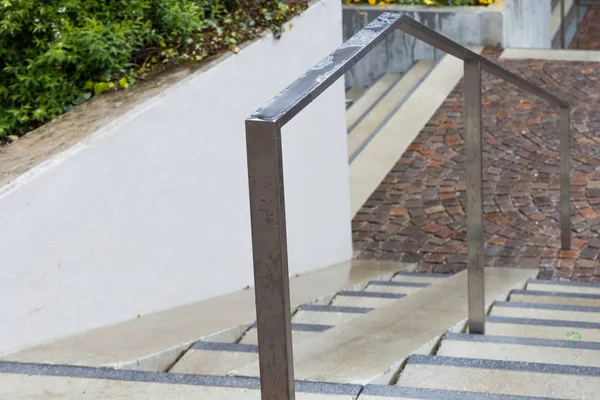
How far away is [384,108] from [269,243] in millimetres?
6504

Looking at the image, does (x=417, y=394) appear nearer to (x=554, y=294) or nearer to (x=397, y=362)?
(x=397, y=362)

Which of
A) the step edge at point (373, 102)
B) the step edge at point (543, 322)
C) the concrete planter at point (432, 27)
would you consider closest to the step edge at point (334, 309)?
the step edge at point (543, 322)

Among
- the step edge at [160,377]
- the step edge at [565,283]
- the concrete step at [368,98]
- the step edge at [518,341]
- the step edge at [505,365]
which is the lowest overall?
the step edge at [565,283]

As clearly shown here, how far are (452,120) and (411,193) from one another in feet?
4.56

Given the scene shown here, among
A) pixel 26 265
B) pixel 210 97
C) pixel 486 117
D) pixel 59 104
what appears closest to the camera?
pixel 26 265

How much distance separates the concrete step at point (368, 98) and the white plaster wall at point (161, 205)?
9.78 ft

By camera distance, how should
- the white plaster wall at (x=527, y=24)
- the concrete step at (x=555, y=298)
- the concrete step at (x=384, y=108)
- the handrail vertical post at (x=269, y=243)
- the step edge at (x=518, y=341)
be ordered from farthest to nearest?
the white plaster wall at (x=527, y=24) → the concrete step at (x=384, y=108) → the concrete step at (x=555, y=298) → the step edge at (x=518, y=341) → the handrail vertical post at (x=269, y=243)

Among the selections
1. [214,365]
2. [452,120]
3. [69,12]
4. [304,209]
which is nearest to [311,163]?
[304,209]

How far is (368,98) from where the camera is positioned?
860cm

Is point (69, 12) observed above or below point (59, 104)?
above

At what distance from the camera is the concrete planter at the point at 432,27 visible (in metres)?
9.08

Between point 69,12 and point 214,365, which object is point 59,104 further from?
point 214,365

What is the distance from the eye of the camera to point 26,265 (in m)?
2.87

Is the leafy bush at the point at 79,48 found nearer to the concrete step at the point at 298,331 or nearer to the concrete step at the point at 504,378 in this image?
the concrete step at the point at 298,331
